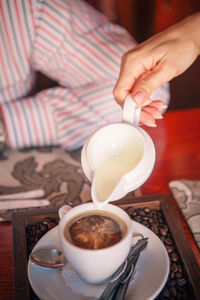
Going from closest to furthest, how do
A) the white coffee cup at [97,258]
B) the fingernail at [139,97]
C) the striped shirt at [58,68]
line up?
the white coffee cup at [97,258] → the fingernail at [139,97] → the striped shirt at [58,68]

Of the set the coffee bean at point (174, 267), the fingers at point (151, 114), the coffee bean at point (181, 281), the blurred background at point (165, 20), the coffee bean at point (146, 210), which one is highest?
the fingers at point (151, 114)

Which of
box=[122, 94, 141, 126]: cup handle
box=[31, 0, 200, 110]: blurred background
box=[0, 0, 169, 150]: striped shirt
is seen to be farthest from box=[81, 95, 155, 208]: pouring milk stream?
box=[31, 0, 200, 110]: blurred background

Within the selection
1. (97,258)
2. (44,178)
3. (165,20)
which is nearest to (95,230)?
(97,258)

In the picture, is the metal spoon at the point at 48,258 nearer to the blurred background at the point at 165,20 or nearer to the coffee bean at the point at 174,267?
the coffee bean at the point at 174,267

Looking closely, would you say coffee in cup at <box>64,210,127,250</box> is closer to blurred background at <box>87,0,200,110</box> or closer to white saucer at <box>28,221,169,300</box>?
white saucer at <box>28,221,169,300</box>

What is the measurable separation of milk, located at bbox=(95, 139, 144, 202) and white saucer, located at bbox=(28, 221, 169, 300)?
0.47 feet

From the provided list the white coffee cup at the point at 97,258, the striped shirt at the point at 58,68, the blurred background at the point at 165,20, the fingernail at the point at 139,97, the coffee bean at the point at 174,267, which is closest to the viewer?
the white coffee cup at the point at 97,258

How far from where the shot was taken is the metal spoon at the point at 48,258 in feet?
2.21

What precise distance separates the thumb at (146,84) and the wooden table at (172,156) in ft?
0.98

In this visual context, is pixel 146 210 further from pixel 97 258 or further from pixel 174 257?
pixel 97 258

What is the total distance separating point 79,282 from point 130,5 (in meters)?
2.48

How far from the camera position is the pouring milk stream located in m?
0.68

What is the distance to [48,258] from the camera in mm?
688

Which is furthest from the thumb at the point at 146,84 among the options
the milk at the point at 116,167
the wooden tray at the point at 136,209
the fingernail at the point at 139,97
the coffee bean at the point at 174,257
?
the coffee bean at the point at 174,257
